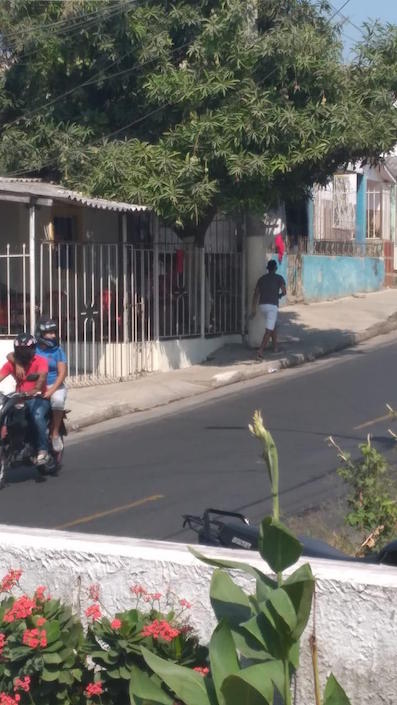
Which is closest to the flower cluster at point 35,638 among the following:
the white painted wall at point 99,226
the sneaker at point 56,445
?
the sneaker at point 56,445

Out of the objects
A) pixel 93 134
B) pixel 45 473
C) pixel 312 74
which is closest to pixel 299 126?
pixel 312 74

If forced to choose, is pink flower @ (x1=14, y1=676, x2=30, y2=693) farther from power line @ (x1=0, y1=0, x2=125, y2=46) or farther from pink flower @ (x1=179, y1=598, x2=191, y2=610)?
power line @ (x1=0, y1=0, x2=125, y2=46)

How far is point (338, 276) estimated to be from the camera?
2700 centimetres

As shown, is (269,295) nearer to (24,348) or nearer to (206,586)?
(24,348)

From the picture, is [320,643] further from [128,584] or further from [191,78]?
[191,78]

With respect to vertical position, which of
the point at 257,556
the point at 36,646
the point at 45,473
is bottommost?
the point at 45,473

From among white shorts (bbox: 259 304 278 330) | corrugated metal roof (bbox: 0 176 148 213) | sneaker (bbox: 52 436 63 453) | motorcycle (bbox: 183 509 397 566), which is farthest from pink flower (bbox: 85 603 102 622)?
white shorts (bbox: 259 304 278 330)

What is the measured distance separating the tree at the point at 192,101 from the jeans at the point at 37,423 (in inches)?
211

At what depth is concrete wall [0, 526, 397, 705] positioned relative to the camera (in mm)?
3402

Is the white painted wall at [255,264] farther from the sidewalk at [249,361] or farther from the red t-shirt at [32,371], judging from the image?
the red t-shirt at [32,371]

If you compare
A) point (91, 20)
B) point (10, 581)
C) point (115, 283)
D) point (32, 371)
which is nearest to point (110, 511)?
point (32, 371)

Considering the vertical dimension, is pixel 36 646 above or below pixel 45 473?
above

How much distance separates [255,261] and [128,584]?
15.4 metres

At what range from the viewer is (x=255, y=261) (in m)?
19.1
